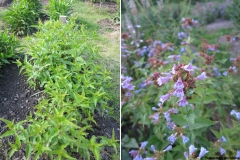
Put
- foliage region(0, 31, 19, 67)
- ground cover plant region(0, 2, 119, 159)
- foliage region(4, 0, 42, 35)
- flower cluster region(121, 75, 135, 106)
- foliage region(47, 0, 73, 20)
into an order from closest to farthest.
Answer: ground cover plant region(0, 2, 119, 159), flower cluster region(121, 75, 135, 106), foliage region(0, 31, 19, 67), foliage region(4, 0, 42, 35), foliage region(47, 0, 73, 20)

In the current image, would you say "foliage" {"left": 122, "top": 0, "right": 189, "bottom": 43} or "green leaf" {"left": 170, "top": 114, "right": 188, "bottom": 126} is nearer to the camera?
"green leaf" {"left": 170, "top": 114, "right": 188, "bottom": 126}

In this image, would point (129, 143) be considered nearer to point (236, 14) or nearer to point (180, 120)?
point (180, 120)

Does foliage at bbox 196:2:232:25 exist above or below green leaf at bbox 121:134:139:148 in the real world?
above

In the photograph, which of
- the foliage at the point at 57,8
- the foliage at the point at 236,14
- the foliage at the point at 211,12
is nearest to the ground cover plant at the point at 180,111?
the foliage at the point at 236,14

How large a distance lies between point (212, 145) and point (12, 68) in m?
1.81

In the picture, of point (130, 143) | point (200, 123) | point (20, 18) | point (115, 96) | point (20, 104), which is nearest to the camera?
point (200, 123)

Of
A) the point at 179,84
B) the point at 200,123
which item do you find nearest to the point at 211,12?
the point at 200,123

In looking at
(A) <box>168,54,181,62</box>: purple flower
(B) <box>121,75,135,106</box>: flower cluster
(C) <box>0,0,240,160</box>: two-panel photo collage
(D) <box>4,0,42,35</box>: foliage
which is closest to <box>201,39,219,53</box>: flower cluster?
(C) <box>0,0,240,160</box>: two-panel photo collage

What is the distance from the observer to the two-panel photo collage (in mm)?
1469

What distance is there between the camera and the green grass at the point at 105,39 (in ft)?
8.49

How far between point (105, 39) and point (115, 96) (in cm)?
129

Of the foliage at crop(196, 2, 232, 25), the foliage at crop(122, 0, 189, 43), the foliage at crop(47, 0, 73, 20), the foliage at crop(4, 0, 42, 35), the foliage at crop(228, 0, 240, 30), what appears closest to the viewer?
the foliage at crop(122, 0, 189, 43)

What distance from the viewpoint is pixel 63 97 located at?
1.70 metres

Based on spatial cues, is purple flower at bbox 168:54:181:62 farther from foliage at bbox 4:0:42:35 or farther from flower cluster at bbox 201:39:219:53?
foliage at bbox 4:0:42:35
